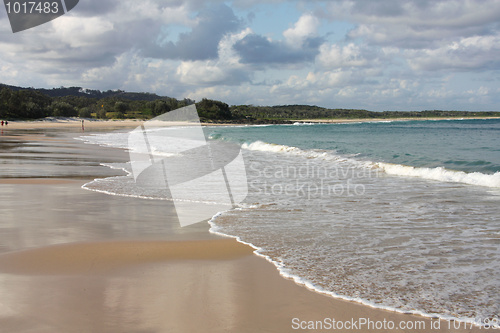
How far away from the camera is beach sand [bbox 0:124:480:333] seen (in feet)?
10.8

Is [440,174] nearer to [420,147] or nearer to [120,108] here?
[420,147]

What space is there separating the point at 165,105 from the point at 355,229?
11243 cm

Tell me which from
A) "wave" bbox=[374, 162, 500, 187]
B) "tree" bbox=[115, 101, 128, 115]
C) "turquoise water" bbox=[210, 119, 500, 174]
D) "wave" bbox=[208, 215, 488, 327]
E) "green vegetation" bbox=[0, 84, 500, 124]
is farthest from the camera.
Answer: "tree" bbox=[115, 101, 128, 115]

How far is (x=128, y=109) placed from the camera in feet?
375

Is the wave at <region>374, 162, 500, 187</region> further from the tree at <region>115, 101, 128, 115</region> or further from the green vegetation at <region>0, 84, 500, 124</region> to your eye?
the tree at <region>115, 101, 128, 115</region>

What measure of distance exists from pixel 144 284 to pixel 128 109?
11606cm

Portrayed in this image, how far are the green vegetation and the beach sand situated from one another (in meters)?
14.7

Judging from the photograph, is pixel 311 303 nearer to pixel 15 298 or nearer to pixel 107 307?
pixel 107 307

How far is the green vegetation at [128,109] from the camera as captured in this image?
231 ft

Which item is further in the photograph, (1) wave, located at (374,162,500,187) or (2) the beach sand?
(1) wave, located at (374,162,500,187)

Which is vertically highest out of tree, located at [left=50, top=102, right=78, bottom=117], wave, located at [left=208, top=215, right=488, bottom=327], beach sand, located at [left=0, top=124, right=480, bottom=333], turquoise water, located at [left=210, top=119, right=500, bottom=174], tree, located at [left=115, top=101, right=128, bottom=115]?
tree, located at [left=115, top=101, right=128, bottom=115]

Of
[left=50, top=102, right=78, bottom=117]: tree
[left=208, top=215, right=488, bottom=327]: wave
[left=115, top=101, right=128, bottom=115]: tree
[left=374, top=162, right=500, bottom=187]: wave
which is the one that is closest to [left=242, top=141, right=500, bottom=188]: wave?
[left=374, top=162, right=500, bottom=187]: wave

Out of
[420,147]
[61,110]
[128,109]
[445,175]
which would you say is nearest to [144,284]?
[445,175]

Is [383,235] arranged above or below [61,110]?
below
